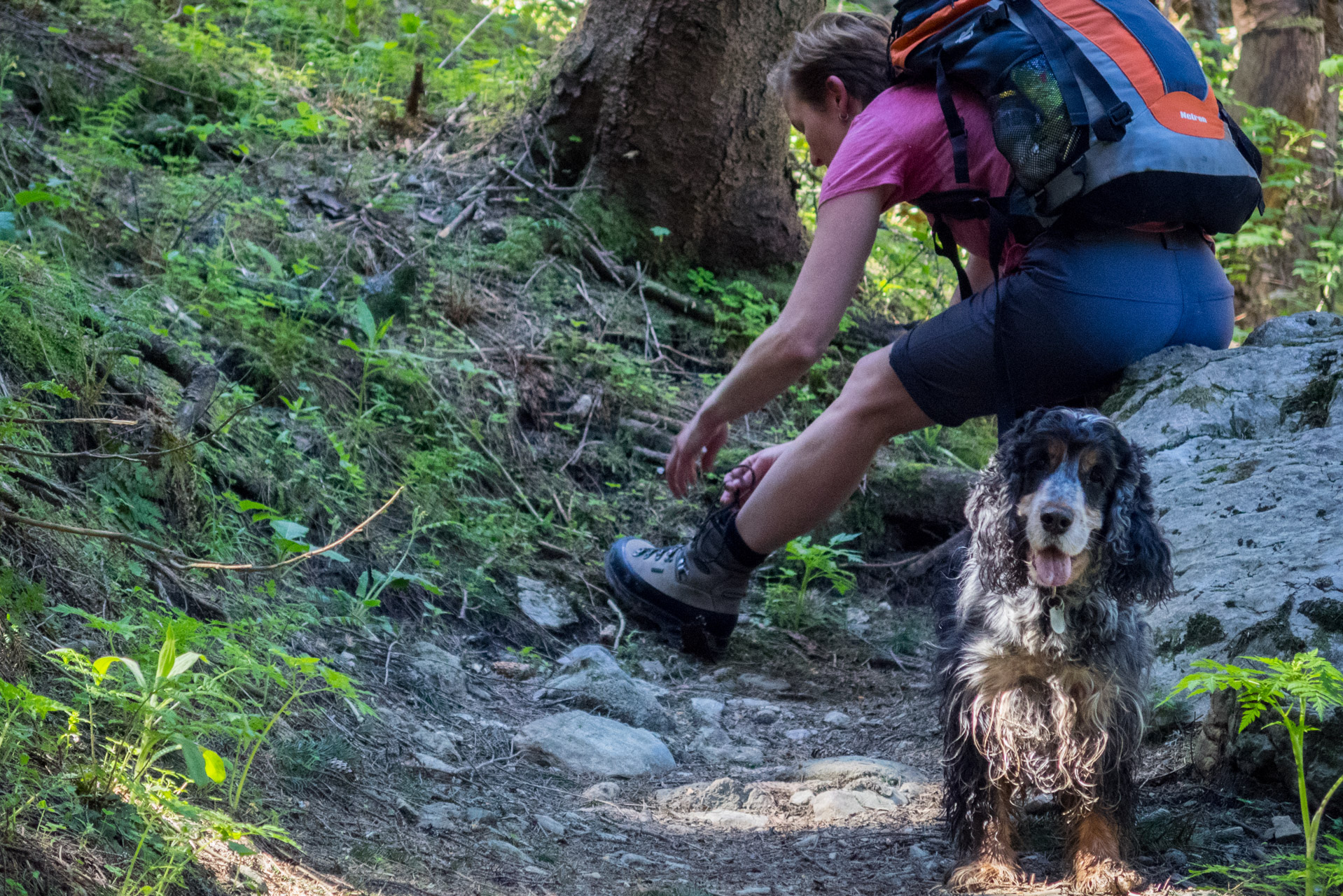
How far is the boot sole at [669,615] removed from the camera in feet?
13.3

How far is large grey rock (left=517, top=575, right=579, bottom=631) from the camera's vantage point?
13.3 ft

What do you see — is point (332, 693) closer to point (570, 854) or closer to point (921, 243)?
point (570, 854)

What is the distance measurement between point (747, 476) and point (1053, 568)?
1.83 metres

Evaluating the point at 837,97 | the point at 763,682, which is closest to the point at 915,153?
the point at 837,97

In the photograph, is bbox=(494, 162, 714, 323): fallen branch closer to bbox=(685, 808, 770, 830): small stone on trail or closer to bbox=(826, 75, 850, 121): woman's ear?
bbox=(826, 75, 850, 121): woman's ear

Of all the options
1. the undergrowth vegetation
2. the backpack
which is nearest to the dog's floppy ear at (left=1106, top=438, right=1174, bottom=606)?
the backpack

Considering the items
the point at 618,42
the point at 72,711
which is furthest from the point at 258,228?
the point at 72,711

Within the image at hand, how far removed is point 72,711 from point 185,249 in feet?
10.3

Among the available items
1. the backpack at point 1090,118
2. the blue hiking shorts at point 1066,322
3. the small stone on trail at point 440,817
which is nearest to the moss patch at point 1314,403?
the blue hiking shorts at point 1066,322

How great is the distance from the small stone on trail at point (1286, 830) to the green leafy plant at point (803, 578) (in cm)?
213

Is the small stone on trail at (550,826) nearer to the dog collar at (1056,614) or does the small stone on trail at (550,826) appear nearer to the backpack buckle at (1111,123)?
the dog collar at (1056,614)

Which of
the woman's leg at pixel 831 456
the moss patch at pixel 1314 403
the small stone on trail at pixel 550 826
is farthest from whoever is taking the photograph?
the woman's leg at pixel 831 456

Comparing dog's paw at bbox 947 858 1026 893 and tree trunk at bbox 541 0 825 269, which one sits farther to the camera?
tree trunk at bbox 541 0 825 269

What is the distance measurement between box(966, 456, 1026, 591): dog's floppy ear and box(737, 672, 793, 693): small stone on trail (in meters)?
1.71
